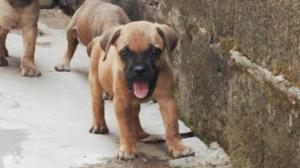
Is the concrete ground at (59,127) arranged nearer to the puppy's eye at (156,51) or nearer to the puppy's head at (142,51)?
the puppy's head at (142,51)

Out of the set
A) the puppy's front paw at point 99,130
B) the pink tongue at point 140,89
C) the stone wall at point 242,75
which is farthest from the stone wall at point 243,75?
the puppy's front paw at point 99,130

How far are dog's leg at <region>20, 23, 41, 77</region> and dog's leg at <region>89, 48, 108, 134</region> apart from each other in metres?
1.59

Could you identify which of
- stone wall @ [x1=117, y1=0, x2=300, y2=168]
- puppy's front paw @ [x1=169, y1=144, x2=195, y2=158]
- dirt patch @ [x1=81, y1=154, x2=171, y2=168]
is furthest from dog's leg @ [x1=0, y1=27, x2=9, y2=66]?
puppy's front paw @ [x1=169, y1=144, x2=195, y2=158]

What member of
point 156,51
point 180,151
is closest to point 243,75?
point 156,51

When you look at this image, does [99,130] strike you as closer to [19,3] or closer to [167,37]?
[167,37]

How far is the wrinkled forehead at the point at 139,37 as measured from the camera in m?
4.30

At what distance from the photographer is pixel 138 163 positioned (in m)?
4.57

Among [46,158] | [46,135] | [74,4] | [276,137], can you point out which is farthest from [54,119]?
[74,4]

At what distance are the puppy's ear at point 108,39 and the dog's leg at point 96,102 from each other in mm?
393

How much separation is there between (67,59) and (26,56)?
0.37 m

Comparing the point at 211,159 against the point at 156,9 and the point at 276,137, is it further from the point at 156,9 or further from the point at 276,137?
the point at 156,9

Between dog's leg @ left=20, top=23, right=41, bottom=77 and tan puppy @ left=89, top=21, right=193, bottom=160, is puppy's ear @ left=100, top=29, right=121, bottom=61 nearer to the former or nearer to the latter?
tan puppy @ left=89, top=21, right=193, bottom=160

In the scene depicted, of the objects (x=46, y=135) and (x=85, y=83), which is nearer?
(x=46, y=135)

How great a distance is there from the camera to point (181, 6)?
530cm
